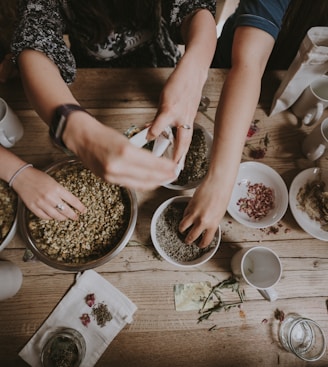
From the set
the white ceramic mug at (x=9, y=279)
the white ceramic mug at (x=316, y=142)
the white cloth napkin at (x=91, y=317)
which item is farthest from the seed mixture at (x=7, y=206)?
the white ceramic mug at (x=316, y=142)

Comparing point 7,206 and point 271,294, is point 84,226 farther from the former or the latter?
point 271,294

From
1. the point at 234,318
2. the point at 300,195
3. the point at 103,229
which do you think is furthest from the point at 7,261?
the point at 300,195

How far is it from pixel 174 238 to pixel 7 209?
60 cm

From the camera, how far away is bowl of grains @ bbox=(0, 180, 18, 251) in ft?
3.22

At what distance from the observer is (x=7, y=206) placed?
1.02 meters

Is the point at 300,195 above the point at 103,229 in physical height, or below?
below

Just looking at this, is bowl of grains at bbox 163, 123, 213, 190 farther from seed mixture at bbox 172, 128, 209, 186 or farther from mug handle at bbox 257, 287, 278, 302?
mug handle at bbox 257, 287, 278, 302

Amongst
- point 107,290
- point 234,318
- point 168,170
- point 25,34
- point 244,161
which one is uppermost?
point 25,34

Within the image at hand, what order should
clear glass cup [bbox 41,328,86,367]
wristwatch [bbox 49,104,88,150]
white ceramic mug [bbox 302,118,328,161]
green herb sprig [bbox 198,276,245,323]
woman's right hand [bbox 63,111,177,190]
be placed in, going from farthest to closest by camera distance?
1. white ceramic mug [bbox 302,118,328,161]
2. green herb sprig [bbox 198,276,245,323]
3. clear glass cup [bbox 41,328,86,367]
4. wristwatch [bbox 49,104,88,150]
5. woman's right hand [bbox 63,111,177,190]

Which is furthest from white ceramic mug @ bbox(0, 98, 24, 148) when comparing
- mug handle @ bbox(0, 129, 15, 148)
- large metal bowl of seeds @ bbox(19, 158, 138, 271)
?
large metal bowl of seeds @ bbox(19, 158, 138, 271)

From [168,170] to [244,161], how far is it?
0.60 meters

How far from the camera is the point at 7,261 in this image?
101 cm

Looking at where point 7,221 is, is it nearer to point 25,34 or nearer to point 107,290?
point 107,290

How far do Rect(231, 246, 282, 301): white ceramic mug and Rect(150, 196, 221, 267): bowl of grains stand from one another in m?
0.10
